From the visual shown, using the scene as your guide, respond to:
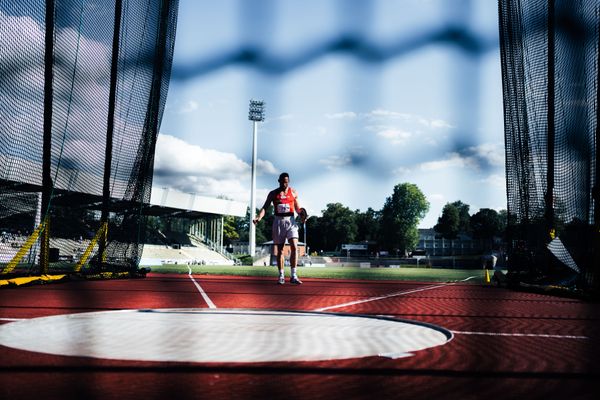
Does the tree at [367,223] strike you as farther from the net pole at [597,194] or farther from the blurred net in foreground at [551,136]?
the net pole at [597,194]

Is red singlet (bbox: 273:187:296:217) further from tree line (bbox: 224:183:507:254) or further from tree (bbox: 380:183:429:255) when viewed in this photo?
tree line (bbox: 224:183:507:254)

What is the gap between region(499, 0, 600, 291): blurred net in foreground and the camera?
568 centimetres

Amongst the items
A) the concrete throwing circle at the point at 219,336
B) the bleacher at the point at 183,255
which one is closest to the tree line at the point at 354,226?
the bleacher at the point at 183,255

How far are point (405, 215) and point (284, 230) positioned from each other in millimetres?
54996

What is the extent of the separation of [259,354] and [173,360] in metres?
0.35

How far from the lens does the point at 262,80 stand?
2572 millimetres

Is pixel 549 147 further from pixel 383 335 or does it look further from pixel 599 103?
pixel 383 335

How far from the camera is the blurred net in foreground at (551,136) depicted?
568 centimetres

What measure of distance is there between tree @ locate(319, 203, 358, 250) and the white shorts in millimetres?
73516

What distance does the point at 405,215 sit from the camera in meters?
61.0

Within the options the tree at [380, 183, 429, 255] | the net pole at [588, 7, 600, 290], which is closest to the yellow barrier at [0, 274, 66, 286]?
the net pole at [588, 7, 600, 290]

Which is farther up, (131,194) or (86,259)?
(131,194)

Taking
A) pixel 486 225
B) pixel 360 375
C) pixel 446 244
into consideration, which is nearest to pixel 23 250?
pixel 360 375

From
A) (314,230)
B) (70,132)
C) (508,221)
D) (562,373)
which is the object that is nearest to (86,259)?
(70,132)
